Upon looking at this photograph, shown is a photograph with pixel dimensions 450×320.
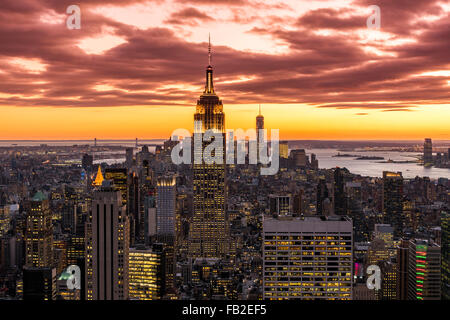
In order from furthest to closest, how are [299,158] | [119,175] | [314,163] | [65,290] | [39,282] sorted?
[314,163], [299,158], [119,175], [39,282], [65,290]

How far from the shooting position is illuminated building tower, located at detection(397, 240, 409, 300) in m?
16.0

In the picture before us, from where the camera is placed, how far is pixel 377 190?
92.1 feet

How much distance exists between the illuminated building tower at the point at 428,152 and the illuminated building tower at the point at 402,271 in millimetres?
3127

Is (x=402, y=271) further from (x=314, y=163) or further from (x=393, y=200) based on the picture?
(x=314, y=163)

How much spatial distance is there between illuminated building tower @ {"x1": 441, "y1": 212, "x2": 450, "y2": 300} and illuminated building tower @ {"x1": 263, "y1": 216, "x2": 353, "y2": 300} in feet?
11.1

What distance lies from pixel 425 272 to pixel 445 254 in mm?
889

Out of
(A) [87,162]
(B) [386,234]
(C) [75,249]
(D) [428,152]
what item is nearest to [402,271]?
(D) [428,152]

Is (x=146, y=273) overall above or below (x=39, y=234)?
below

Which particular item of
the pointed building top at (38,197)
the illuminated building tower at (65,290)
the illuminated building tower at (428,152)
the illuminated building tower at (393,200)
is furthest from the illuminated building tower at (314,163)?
the illuminated building tower at (65,290)

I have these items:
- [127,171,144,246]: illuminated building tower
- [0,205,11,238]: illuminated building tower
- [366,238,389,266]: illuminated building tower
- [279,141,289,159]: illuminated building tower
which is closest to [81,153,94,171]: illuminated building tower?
[127,171,144,246]: illuminated building tower

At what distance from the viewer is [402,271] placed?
16.8 meters

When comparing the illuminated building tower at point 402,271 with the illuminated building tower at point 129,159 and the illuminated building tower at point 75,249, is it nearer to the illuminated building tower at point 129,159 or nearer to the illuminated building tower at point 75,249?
Result: the illuminated building tower at point 75,249

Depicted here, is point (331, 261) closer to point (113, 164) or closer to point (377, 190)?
point (113, 164)

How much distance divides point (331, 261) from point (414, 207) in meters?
14.2
